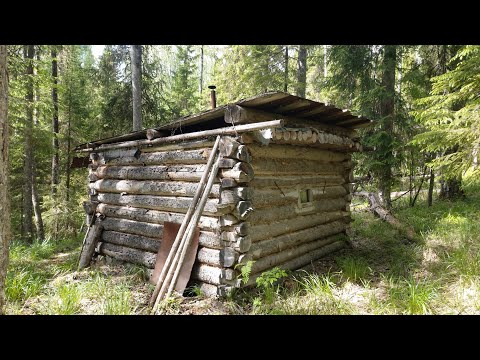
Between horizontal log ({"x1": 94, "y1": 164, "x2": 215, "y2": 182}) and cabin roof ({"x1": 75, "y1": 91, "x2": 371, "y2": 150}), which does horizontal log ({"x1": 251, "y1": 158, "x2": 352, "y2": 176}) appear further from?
horizontal log ({"x1": 94, "y1": 164, "x2": 215, "y2": 182})

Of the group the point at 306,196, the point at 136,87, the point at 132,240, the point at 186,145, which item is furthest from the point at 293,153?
the point at 136,87

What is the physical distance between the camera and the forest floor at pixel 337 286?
4469 millimetres

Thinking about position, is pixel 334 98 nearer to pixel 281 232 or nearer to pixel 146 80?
pixel 146 80

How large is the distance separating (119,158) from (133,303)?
14.3ft

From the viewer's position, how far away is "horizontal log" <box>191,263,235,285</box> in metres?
5.17

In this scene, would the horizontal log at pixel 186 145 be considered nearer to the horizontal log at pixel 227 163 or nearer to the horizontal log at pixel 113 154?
the horizontal log at pixel 113 154

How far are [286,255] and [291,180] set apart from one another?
1.73 meters

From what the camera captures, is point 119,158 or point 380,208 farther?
point 380,208

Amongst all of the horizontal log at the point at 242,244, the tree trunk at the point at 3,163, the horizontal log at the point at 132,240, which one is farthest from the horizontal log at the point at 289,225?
the tree trunk at the point at 3,163

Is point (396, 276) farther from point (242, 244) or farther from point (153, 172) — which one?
point (153, 172)

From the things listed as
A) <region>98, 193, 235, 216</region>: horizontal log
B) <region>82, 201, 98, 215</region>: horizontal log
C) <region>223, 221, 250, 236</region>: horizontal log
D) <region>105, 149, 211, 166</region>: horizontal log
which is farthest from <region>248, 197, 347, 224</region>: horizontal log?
<region>82, 201, 98, 215</region>: horizontal log

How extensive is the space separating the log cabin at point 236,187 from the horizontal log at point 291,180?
0.03 meters

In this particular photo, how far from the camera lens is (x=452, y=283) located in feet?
16.5

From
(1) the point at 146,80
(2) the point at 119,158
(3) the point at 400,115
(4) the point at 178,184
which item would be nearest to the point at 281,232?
(4) the point at 178,184
